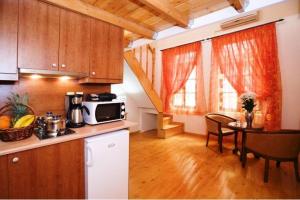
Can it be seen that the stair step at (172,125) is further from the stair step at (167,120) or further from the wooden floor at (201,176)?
the wooden floor at (201,176)

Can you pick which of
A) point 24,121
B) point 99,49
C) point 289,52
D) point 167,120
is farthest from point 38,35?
point 289,52

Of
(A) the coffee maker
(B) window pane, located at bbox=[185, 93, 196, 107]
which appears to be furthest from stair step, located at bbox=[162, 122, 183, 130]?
(A) the coffee maker

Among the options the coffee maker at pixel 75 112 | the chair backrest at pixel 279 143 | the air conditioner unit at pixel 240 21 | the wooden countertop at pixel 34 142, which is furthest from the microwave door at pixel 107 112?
the air conditioner unit at pixel 240 21

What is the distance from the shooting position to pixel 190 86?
176 inches

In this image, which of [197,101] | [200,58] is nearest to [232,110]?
[197,101]

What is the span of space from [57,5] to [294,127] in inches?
166

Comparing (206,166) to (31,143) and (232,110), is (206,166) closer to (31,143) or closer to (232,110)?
(232,110)

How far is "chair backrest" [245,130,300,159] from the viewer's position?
2.04 m

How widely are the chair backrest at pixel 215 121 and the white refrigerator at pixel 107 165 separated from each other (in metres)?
2.16

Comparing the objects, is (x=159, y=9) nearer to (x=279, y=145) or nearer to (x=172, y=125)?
(x=279, y=145)

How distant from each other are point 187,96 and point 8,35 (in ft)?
12.8

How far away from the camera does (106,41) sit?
2.09 meters

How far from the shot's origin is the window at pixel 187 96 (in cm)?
439

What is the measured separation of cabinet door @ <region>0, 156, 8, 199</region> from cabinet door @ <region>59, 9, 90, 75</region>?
983 mm
